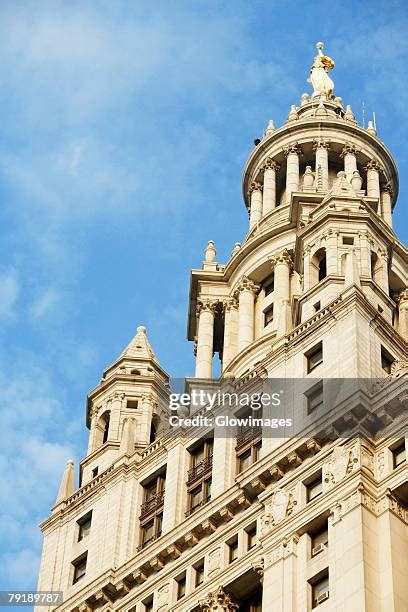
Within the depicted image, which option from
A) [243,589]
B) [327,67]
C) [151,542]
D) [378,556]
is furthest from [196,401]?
[327,67]

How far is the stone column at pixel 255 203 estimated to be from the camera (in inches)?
4117

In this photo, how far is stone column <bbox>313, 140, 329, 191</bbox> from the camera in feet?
329

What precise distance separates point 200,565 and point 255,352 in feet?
66.0

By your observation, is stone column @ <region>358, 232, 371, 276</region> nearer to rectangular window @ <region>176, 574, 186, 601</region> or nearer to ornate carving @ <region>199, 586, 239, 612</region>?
rectangular window @ <region>176, 574, 186, 601</region>

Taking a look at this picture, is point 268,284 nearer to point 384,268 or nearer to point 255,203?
point 255,203

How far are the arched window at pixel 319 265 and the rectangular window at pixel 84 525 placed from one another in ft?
53.3

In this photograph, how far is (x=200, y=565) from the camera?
72.1m

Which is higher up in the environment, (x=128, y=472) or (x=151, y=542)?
(x=128, y=472)

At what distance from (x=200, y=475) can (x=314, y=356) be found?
298 inches

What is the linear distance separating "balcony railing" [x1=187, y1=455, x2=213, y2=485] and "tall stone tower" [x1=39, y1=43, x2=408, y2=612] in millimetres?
74

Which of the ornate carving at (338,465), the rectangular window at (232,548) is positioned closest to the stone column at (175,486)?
the rectangular window at (232,548)

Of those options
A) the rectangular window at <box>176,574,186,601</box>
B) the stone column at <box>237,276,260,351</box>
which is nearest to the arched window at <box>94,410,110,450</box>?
the stone column at <box>237,276,260,351</box>

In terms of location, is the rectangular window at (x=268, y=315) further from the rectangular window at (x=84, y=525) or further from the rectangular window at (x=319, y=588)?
the rectangular window at (x=319, y=588)

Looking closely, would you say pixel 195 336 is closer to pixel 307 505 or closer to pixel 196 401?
pixel 196 401
